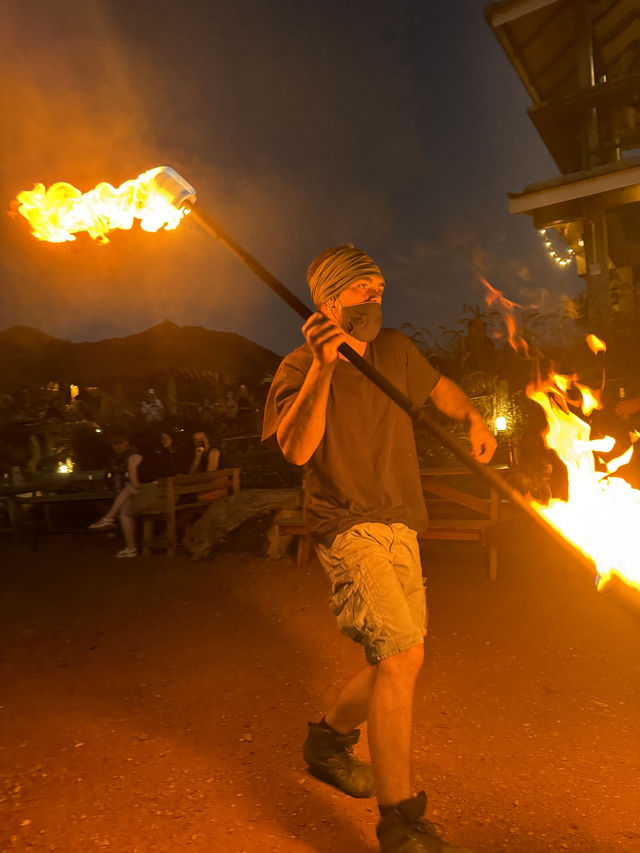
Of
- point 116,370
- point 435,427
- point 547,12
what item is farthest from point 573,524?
point 116,370

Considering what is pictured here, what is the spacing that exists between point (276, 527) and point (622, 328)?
682cm

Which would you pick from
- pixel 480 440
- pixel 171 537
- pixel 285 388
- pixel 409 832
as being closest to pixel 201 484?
pixel 171 537

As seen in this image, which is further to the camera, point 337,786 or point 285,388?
point 337,786

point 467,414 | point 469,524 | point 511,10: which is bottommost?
point 469,524

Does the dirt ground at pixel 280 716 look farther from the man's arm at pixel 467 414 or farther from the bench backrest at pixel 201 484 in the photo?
the bench backrest at pixel 201 484

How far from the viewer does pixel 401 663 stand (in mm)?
2447

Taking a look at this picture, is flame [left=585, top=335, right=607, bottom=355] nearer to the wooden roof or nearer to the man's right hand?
the man's right hand

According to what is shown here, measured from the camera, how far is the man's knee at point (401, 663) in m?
2.44

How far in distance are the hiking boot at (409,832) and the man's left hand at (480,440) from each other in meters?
1.38

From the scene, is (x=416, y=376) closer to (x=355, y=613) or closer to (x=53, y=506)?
(x=355, y=613)

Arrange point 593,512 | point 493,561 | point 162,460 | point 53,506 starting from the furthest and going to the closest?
point 53,506, point 162,460, point 493,561, point 593,512

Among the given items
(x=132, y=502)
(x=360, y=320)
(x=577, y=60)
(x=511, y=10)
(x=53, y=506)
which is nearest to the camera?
(x=360, y=320)

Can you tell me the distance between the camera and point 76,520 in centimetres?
1079

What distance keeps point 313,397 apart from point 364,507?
0.47 metres
